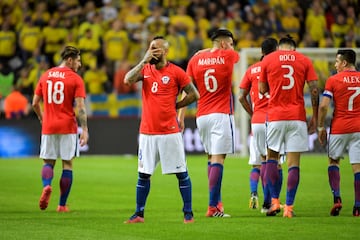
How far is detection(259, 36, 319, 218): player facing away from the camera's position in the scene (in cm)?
1335

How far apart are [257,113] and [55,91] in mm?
3018

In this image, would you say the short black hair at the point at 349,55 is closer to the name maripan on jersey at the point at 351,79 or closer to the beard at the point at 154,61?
the name maripan on jersey at the point at 351,79

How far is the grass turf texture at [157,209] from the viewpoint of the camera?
11.7 meters

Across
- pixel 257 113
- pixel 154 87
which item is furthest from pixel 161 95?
pixel 257 113

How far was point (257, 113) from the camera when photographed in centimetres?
1479

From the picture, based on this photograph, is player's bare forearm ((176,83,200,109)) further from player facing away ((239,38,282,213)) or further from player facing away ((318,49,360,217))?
player facing away ((318,49,360,217))

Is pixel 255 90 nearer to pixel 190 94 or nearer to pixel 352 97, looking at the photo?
pixel 352 97

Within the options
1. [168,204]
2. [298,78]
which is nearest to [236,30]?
[168,204]

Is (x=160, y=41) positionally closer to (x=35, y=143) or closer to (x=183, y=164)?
(x=183, y=164)

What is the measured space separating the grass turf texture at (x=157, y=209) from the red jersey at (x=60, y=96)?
1.27 meters

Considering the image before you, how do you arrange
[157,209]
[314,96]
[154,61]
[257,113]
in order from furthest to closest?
1. [157,209]
2. [257,113]
3. [314,96]
4. [154,61]

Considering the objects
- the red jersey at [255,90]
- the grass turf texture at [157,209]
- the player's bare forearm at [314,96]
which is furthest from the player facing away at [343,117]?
the red jersey at [255,90]

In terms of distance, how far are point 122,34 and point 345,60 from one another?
1644 cm

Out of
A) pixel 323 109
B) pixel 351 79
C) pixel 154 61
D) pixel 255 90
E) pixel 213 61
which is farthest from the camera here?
pixel 255 90
